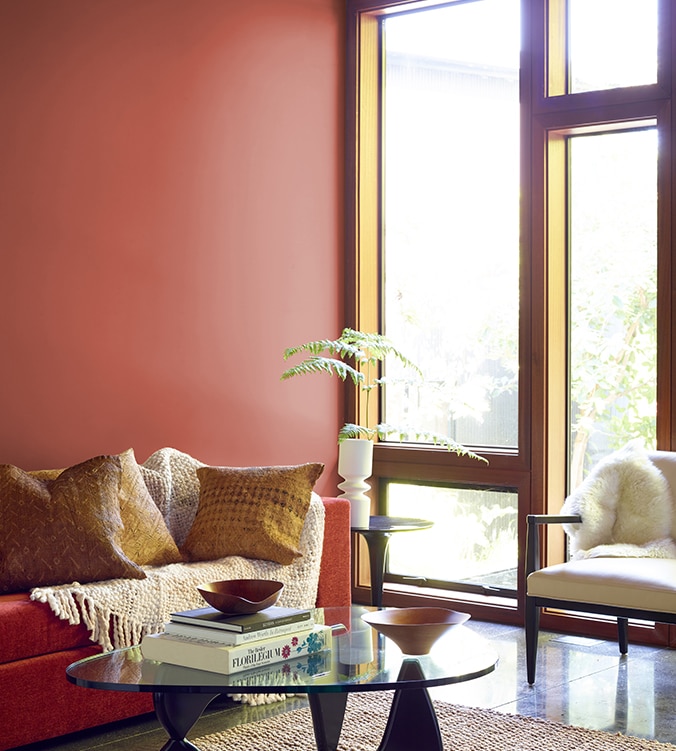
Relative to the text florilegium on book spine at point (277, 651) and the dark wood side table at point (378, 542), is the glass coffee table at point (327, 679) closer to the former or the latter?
the text florilegium on book spine at point (277, 651)

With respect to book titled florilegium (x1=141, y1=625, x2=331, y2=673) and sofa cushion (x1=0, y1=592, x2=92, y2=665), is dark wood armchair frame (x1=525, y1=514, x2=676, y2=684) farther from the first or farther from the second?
sofa cushion (x1=0, y1=592, x2=92, y2=665)

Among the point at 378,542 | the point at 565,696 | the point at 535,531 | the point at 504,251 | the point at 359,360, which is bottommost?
the point at 565,696

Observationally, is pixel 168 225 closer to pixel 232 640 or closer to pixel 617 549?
pixel 617 549

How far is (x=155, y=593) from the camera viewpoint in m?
3.57

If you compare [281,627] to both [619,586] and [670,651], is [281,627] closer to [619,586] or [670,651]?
[619,586]

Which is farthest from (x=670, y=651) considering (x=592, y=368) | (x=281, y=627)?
(x=281, y=627)

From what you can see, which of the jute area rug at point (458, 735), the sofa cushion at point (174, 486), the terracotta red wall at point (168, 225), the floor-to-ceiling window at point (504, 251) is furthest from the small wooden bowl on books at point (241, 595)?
the floor-to-ceiling window at point (504, 251)

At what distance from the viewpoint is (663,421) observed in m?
4.68

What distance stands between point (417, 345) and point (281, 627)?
9.95 feet

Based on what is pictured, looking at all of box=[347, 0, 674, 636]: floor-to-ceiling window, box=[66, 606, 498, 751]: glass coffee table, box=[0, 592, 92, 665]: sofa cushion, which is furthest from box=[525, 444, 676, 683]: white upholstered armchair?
box=[0, 592, 92, 665]: sofa cushion

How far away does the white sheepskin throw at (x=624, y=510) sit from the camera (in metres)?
4.21

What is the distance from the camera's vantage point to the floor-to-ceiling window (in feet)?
16.0

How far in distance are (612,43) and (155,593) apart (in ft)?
10.3

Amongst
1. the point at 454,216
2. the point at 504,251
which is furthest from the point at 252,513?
the point at 454,216
